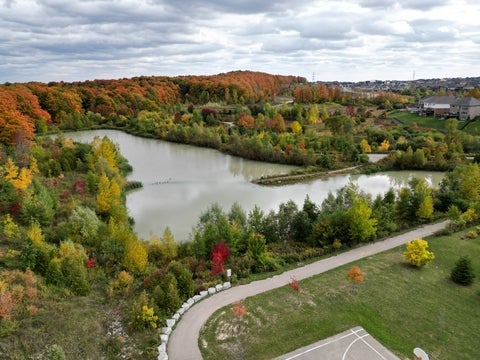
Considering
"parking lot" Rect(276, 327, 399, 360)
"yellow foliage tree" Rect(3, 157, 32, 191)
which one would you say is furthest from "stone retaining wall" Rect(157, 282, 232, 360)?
"yellow foliage tree" Rect(3, 157, 32, 191)

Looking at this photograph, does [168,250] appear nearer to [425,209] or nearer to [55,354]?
[55,354]

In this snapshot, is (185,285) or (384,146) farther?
(384,146)

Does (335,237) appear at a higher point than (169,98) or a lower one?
lower

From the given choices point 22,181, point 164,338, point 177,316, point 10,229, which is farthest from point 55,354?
point 22,181

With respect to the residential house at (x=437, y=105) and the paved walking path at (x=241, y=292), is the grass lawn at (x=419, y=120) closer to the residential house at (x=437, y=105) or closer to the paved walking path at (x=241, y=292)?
the residential house at (x=437, y=105)

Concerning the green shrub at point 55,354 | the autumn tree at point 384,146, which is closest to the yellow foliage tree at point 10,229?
the green shrub at point 55,354

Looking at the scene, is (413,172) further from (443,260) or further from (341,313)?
(341,313)

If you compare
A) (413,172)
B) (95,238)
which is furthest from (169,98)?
(95,238)
